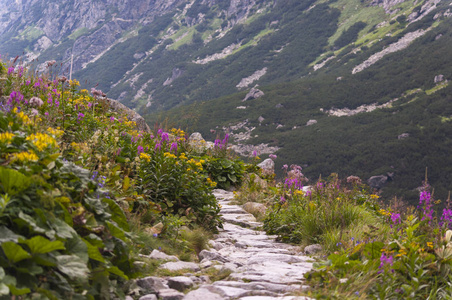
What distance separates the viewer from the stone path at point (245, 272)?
11.1 feet

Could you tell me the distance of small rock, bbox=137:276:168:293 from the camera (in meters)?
3.42

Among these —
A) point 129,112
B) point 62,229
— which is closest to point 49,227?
point 62,229

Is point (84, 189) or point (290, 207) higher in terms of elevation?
point (84, 189)

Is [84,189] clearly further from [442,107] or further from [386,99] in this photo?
[386,99]

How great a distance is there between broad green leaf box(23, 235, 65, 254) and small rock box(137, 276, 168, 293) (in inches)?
54.2

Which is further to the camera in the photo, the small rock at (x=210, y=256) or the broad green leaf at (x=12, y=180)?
the small rock at (x=210, y=256)

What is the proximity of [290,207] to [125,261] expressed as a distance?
425 cm

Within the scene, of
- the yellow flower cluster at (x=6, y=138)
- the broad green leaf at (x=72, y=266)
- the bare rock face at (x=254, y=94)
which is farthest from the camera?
the bare rock face at (x=254, y=94)

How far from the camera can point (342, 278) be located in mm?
3562

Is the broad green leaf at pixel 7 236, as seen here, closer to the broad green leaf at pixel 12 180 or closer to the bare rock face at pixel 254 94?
the broad green leaf at pixel 12 180

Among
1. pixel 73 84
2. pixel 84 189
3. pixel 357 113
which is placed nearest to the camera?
pixel 84 189

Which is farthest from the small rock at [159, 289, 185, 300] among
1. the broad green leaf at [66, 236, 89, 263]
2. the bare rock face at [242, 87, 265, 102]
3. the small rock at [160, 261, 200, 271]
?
the bare rock face at [242, 87, 265, 102]

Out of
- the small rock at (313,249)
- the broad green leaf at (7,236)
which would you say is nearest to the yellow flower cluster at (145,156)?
the small rock at (313,249)

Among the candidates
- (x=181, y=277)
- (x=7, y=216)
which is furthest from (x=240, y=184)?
(x=7, y=216)
